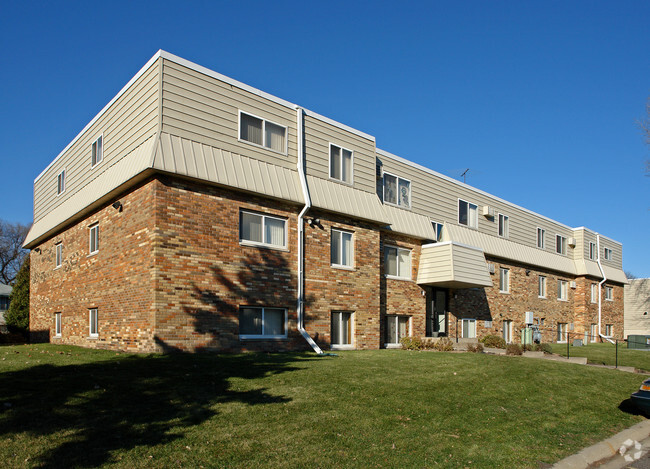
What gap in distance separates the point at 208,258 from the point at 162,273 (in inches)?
51.2

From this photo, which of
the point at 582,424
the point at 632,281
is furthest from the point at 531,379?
the point at 632,281

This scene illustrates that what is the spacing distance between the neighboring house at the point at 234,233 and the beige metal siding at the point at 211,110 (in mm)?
33

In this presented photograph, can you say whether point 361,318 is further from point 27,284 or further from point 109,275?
point 27,284

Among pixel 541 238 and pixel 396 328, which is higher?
pixel 541 238

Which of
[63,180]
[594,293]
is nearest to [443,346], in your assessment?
[63,180]

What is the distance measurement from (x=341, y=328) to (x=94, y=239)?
804 centimetres

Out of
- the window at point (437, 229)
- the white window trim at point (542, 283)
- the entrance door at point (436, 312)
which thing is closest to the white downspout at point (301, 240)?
the entrance door at point (436, 312)

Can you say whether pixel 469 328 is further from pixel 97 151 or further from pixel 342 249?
pixel 97 151

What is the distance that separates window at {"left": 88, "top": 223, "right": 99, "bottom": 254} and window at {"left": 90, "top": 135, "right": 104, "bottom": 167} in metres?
2.08

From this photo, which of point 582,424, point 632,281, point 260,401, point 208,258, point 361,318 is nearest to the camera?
point 260,401

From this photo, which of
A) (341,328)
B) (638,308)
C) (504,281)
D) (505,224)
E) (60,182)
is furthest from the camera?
(638,308)

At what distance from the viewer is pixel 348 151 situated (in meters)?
17.9

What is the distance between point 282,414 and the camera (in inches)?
297

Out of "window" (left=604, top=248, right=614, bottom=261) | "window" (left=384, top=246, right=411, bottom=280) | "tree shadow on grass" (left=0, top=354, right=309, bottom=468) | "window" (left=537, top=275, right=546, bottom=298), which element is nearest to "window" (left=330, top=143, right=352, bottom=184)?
"window" (left=384, top=246, right=411, bottom=280)
